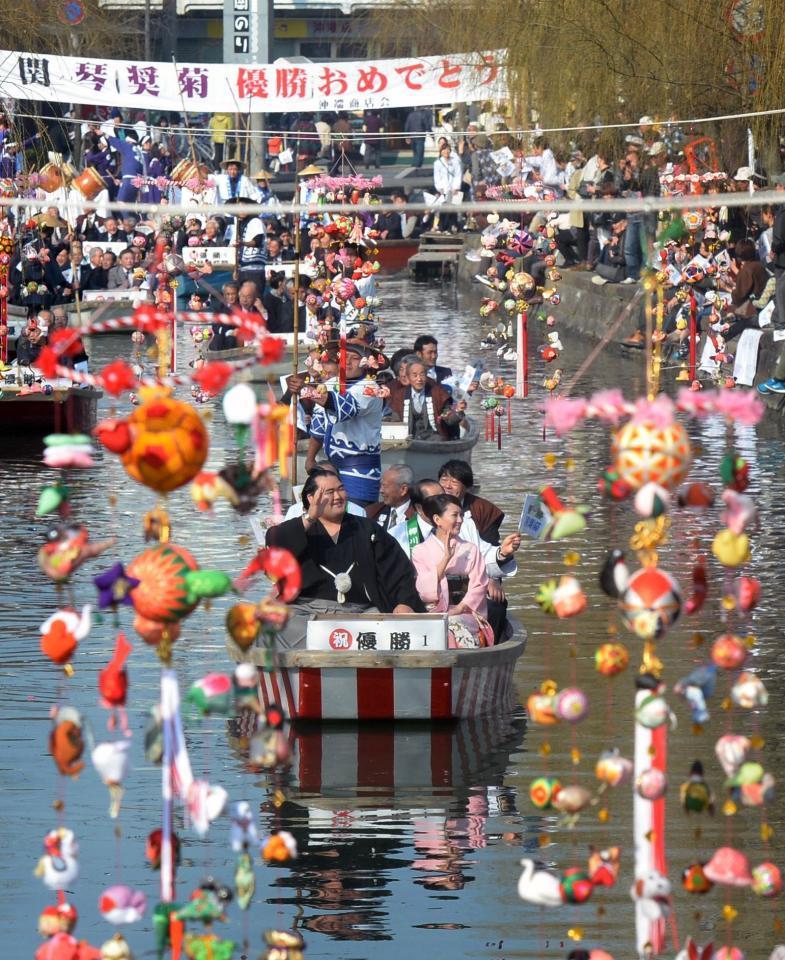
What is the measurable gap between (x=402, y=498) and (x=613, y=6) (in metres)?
16.5

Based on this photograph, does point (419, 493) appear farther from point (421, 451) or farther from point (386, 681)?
point (421, 451)

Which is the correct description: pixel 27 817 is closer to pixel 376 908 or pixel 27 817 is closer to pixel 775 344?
pixel 376 908

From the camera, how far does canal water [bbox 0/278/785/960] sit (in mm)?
8961

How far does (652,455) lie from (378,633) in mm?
5880

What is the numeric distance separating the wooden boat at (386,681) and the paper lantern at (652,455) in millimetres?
5787

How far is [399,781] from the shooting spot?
11.2 meters

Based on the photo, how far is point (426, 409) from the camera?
19547 mm

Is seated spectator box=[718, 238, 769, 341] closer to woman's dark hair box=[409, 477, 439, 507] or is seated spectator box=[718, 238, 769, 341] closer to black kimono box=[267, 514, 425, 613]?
woman's dark hair box=[409, 477, 439, 507]

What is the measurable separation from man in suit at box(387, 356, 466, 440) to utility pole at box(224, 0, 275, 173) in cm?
2296

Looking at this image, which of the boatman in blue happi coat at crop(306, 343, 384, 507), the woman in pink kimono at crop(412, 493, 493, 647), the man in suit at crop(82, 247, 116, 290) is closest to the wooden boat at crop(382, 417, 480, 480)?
the boatman in blue happi coat at crop(306, 343, 384, 507)

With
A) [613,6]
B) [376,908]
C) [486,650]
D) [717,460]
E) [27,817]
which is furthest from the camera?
[613,6]

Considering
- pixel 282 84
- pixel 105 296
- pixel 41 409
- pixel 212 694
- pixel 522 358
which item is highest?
pixel 282 84

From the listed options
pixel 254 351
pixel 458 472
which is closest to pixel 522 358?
pixel 254 351

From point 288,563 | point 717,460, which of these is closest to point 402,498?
point 288,563
